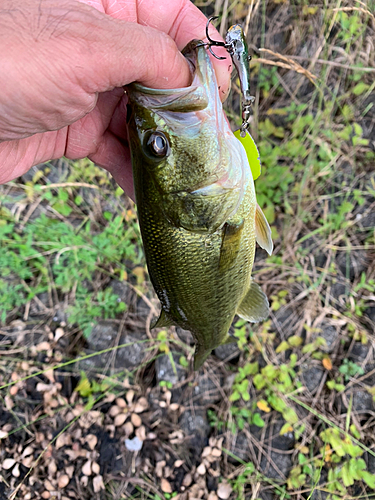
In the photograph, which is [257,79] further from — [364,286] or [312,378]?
[312,378]

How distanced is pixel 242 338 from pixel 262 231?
4.92 feet

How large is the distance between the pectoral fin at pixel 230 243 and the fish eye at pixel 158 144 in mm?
433

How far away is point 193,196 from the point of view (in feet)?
4.58

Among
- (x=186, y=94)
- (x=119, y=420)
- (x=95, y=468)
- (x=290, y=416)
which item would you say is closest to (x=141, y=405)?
(x=119, y=420)

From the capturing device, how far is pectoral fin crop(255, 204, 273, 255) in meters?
1.67

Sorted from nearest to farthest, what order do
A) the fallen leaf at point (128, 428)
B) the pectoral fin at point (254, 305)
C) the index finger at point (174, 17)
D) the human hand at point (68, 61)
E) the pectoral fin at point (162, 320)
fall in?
the human hand at point (68, 61), the index finger at point (174, 17), the pectoral fin at point (162, 320), the pectoral fin at point (254, 305), the fallen leaf at point (128, 428)

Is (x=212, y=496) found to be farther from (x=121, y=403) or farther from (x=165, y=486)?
(x=121, y=403)

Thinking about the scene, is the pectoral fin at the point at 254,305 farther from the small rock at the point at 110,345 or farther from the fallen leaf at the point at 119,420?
the fallen leaf at the point at 119,420

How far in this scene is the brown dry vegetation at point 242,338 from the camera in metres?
2.71

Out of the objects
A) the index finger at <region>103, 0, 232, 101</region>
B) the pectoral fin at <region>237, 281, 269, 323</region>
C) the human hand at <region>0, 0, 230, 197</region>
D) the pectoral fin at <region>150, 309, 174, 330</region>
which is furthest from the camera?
the pectoral fin at <region>237, 281, 269, 323</region>

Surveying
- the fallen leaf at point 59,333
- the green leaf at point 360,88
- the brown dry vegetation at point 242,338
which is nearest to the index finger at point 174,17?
the brown dry vegetation at point 242,338

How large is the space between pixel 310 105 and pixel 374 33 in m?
0.80

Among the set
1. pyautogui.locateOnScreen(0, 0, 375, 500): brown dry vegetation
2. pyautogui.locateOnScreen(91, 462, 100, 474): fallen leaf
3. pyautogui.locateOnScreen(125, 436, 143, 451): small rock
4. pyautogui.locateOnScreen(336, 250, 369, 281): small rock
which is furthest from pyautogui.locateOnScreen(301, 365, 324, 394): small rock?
pyautogui.locateOnScreen(91, 462, 100, 474): fallen leaf

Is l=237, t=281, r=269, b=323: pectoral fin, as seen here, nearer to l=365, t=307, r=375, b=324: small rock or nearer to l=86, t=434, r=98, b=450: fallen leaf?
l=365, t=307, r=375, b=324: small rock
